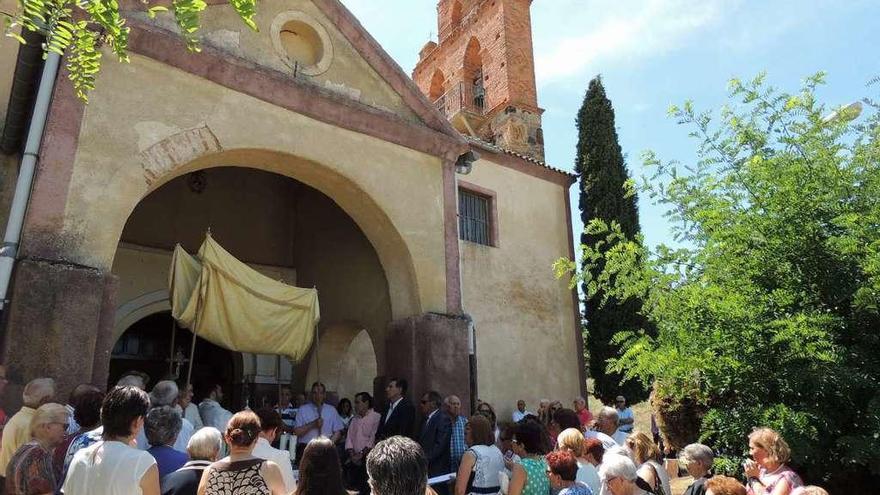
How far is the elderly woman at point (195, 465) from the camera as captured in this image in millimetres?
3504

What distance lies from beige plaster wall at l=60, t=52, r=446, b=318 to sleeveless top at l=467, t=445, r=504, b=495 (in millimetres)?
4024

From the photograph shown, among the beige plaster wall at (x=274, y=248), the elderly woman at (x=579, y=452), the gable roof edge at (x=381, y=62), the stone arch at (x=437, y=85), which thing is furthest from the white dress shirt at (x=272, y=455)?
the stone arch at (x=437, y=85)

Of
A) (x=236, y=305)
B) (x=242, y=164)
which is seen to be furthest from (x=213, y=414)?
(x=242, y=164)

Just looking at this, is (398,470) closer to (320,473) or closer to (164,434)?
(320,473)

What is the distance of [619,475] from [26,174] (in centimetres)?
577

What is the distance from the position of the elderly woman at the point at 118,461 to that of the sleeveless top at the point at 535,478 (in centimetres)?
241

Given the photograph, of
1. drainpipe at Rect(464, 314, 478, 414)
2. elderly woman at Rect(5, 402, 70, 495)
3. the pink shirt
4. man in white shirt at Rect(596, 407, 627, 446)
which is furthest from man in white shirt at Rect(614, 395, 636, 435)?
elderly woman at Rect(5, 402, 70, 495)

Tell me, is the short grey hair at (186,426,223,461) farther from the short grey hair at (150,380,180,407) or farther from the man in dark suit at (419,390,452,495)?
the man in dark suit at (419,390,452,495)

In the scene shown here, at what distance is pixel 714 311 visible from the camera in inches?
253

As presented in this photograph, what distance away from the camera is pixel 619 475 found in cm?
403

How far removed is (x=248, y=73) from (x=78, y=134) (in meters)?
2.16

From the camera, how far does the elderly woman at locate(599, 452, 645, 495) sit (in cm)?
403

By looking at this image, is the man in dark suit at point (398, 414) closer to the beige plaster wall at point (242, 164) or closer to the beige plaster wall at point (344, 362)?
the beige plaster wall at point (242, 164)

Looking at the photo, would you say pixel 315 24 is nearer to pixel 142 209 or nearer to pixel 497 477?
pixel 142 209
